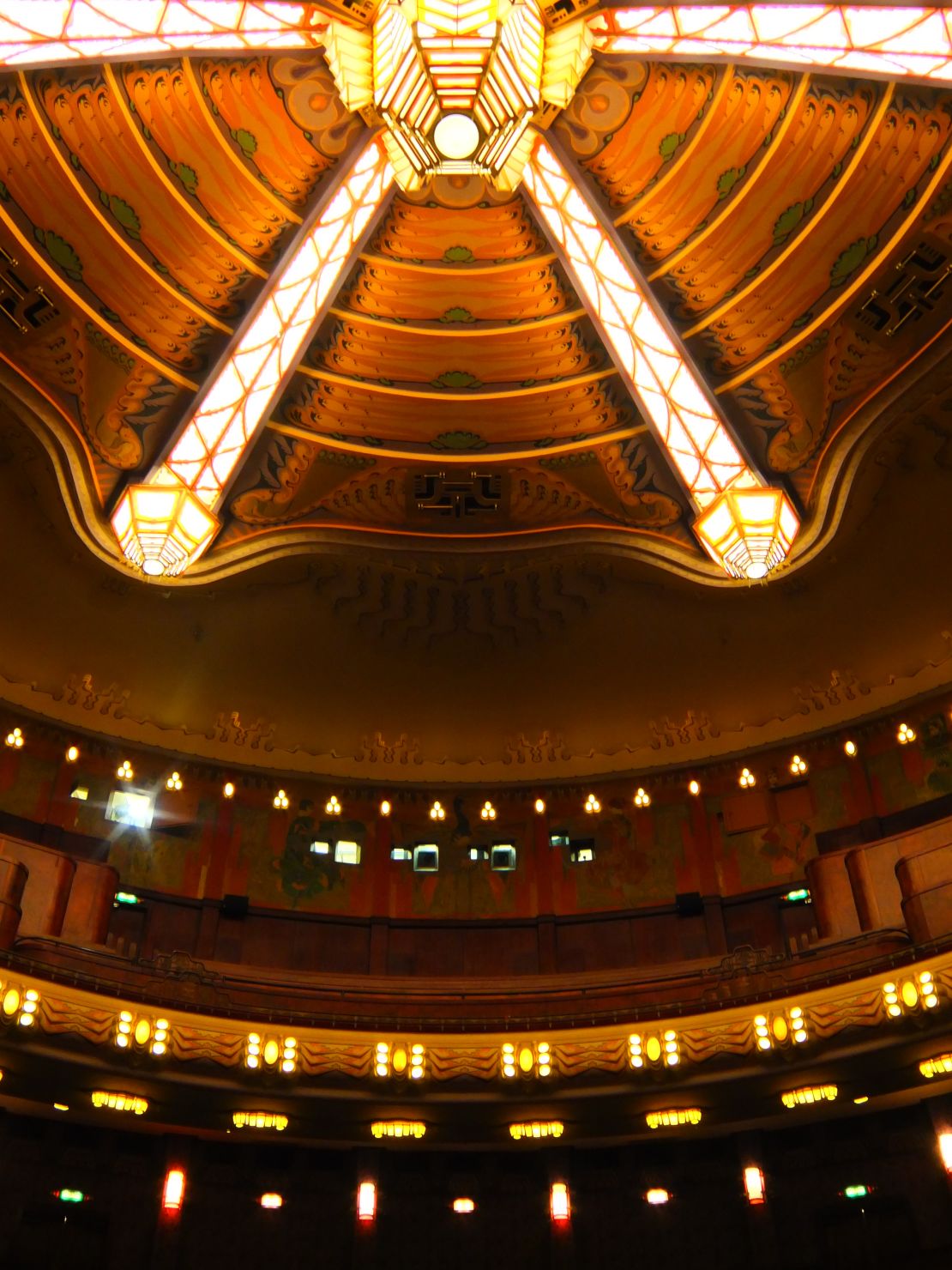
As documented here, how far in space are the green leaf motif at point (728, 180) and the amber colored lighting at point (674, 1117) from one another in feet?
42.1

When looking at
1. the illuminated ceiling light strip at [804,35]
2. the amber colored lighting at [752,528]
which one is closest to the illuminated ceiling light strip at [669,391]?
the amber colored lighting at [752,528]

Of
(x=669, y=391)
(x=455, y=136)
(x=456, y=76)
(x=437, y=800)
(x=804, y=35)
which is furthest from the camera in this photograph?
(x=437, y=800)

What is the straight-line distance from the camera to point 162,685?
20.1 metres

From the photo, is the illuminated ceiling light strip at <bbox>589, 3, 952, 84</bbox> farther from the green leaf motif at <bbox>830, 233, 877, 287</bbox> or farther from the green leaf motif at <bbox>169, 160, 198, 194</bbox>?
the green leaf motif at <bbox>169, 160, 198, 194</bbox>

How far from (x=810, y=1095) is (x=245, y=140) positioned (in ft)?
49.4

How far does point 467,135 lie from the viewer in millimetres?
16094

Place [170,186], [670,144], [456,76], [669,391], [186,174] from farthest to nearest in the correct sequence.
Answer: [669,391]
[670,144]
[186,174]
[170,186]
[456,76]

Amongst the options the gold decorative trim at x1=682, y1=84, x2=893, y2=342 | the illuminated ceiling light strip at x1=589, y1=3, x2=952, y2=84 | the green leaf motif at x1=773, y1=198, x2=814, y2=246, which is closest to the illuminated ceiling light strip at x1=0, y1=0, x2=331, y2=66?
the illuminated ceiling light strip at x1=589, y1=3, x2=952, y2=84

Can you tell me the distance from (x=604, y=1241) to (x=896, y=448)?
12.1 meters

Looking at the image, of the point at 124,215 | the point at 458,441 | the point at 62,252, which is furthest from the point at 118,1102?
the point at 124,215

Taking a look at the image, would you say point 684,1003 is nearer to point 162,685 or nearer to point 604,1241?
point 604,1241

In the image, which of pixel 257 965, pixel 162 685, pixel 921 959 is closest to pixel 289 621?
pixel 162 685

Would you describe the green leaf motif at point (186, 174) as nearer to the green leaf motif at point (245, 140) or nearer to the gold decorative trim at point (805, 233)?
the green leaf motif at point (245, 140)

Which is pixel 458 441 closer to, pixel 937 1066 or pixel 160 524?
pixel 160 524
